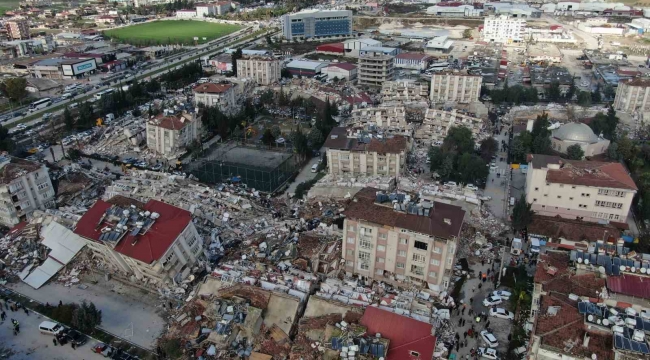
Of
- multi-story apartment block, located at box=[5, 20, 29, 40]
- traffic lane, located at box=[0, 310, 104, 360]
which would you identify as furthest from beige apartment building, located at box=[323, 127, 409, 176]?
multi-story apartment block, located at box=[5, 20, 29, 40]

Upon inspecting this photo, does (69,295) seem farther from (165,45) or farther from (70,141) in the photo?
(165,45)

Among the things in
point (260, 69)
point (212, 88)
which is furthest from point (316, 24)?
point (212, 88)

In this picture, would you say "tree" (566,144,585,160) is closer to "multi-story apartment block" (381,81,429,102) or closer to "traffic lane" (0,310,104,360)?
"multi-story apartment block" (381,81,429,102)

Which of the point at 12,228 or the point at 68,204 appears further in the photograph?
the point at 68,204

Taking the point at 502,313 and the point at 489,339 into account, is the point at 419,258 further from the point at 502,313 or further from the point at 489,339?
the point at 489,339

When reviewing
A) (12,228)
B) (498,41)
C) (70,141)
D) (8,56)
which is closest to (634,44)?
(498,41)

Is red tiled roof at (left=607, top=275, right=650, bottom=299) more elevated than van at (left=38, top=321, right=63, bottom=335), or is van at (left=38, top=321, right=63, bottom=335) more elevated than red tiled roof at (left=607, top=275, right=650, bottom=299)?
red tiled roof at (left=607, top=275, right=650, bottom=299)
